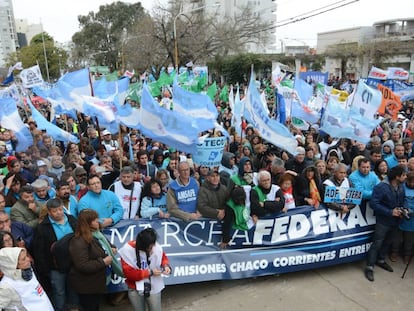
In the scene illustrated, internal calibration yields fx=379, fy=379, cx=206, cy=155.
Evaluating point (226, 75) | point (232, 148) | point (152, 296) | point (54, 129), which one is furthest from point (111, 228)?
point (226, 75)

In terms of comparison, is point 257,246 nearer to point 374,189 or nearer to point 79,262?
point 374,189

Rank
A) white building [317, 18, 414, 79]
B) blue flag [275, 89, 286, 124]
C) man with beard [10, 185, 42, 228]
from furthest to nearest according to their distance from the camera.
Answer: white building [317, 18, 414, 79]
blue flag [275, 89, 286, 124]
man with beard [10, 185, 42, 228]

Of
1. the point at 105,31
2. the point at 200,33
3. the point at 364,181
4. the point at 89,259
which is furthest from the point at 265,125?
the point at 105,31

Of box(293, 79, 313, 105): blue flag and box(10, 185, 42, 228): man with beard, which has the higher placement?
box(293, 79, 313, 105): blue flag

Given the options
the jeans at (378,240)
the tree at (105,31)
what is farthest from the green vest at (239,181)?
the tree at (105,31)

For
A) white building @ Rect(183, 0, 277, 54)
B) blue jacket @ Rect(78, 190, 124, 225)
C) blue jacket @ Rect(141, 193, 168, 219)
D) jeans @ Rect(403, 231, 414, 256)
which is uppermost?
white building @ Rect(183, 0, 277, 54)

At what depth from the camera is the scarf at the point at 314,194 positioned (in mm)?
5559

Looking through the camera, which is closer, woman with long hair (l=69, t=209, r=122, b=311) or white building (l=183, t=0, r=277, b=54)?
woman with long hair (l=69, t=209, r=122, b=311)

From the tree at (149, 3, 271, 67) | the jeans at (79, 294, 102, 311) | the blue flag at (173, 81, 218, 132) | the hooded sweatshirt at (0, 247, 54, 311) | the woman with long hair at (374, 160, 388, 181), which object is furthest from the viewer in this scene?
the tree at (149, 3, 271, 67)

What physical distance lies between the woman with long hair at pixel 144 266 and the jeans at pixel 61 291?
827 millimetres

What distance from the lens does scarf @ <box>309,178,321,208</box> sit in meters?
5.56

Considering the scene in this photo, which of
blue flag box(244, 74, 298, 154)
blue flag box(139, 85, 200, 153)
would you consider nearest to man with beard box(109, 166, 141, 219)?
blue flag box(139, 85, 200, 153)

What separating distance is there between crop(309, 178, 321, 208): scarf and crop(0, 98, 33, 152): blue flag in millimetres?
5540

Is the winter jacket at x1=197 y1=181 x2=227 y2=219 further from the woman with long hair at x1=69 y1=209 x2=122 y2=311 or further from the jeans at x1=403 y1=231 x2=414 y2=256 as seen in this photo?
the jeans at x1=403 y1=231 x2=414 y2=256
